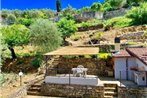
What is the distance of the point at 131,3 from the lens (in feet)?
212

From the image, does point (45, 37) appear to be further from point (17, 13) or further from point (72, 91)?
point (17, 13)

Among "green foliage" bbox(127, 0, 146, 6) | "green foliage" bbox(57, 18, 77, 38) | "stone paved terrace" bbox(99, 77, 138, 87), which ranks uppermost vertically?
"green foliage" bbox(127, 0, 146, 6)

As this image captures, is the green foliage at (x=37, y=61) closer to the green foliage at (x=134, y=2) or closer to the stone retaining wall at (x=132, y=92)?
the stone retaining wall at (x=132, y=92)

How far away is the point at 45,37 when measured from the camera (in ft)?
107

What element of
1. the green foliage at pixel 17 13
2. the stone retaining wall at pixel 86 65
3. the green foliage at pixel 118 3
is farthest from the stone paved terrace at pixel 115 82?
the green foliage at pixel 17 13

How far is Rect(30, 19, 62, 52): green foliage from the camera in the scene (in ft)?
106

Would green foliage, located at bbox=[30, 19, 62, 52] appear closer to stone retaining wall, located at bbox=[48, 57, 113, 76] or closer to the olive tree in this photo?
the olive tree

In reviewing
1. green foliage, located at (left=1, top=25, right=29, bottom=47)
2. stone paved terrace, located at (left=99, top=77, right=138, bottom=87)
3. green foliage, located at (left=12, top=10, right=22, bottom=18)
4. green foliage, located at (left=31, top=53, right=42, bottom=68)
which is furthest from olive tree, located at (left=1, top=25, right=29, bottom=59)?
green foliage, located at (left=12, top=10, right=22, bottom=18)

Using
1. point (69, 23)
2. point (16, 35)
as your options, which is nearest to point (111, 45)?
point (16, 35)

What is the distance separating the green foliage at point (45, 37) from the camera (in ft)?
106

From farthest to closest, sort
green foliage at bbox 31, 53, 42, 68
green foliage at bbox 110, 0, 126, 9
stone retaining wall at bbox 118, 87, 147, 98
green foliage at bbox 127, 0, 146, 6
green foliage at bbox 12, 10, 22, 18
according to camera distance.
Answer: green foliage at bbox 12, 10, 22, 18 < green foliage at bbox 110, 0, 126, 9 < green foliage at bbox 127, 0, 146, 6 < green foliage at bbox 31, 53, 42, 68 < stone retaining wall at bbox 118, 87, 147, 98

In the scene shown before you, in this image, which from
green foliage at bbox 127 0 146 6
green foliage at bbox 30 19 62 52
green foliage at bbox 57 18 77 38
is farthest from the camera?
green foliage at bbox 127 0 146 6

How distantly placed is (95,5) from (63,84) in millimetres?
54656

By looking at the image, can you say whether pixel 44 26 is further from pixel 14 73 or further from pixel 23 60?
pixel 14 73
